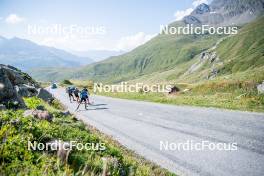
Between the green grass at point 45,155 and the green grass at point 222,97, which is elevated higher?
the green grass at point 222,97

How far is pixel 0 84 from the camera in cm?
1457

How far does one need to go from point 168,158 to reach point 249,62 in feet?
628

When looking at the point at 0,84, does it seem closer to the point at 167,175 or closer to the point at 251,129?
the point at 167,175

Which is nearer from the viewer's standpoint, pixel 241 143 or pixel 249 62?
pixel 241 143

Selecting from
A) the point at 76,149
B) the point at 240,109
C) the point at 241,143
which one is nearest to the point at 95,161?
the point at 76,149

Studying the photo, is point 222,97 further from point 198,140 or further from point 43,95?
point 198,140

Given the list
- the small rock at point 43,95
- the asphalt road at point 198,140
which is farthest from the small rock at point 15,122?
the small rock at point 43,95

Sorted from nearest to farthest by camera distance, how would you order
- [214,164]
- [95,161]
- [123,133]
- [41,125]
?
[95,161] → [41,125] → [214,164] → [123,133]

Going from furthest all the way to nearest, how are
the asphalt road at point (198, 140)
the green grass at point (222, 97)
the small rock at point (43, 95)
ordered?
the small rock at point (43, 95) → the green grass at point (222, 97) → the asphalt road at point (198, 140)

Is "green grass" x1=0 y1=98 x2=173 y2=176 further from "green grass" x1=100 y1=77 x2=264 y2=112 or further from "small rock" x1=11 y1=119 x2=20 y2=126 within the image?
"green grass" x1=100 y1=77 x2=264 y2=112

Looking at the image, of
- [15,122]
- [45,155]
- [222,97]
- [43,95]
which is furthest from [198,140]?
[43,95]

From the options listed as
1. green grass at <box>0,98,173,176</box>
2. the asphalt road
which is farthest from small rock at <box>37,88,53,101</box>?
green grass at <box>0,98,173,176</box>

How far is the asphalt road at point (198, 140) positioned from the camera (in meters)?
10.7

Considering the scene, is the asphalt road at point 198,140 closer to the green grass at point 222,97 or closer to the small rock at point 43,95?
the green grass at point 222,97
